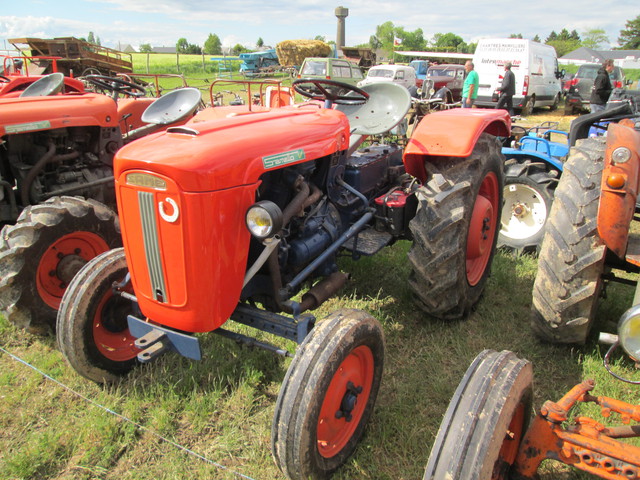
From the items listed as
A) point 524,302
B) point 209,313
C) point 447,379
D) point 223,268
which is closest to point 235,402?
point 209,313

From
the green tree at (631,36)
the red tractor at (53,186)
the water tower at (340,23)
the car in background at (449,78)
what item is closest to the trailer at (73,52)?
the car in background at (449,78)

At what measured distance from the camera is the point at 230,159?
1.85m

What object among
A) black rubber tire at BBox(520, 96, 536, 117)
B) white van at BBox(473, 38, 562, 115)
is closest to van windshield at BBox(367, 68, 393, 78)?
white van at BBox(473, 38, 562, 115)

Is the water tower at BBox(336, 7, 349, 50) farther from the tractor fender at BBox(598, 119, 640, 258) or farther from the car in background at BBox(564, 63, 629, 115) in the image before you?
the tractor fender at BBox(598, 119, 640, 258)

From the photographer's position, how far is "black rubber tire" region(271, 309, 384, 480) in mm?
1745

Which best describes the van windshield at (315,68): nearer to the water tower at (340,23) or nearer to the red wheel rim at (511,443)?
the red wheel rim at (511,443)

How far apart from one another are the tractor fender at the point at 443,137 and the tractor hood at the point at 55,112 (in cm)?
259

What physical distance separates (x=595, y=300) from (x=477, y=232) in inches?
31.7

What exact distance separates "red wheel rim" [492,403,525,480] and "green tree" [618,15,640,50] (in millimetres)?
87366

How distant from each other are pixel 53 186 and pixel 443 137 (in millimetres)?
3045

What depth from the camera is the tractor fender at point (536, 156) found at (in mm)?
4102

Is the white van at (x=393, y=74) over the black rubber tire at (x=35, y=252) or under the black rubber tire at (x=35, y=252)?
over

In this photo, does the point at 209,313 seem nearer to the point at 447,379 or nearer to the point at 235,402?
the point at 235,402

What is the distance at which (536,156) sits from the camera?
419 centimetres
